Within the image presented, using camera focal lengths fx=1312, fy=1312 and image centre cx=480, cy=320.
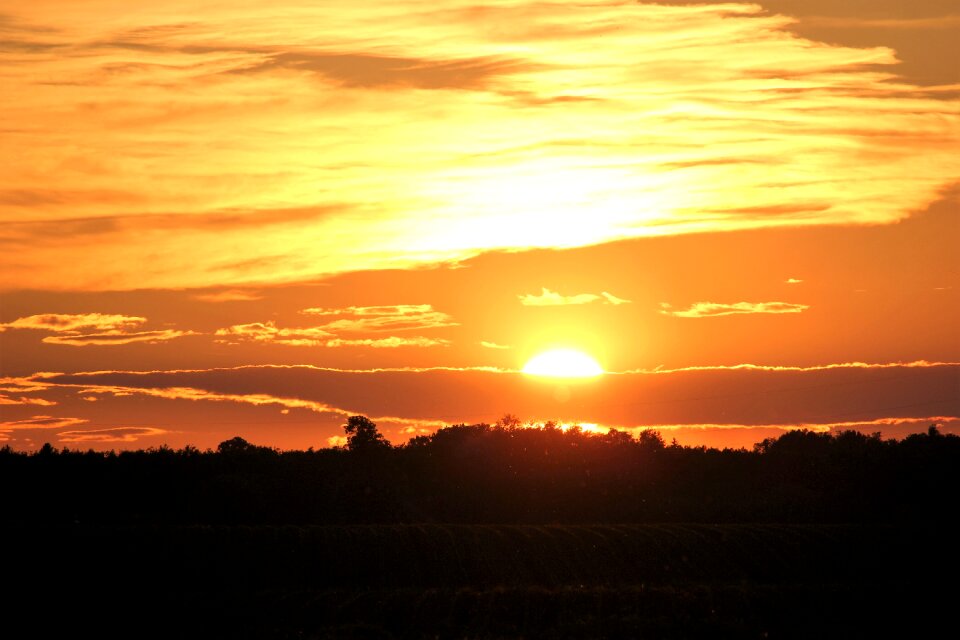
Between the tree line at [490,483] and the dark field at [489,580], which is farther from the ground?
the tree line at [490,483]

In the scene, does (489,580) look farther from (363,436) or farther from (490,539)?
(363,436)

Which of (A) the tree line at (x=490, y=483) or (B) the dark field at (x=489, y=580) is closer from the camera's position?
(B) the dark field at (x=489, y=580)

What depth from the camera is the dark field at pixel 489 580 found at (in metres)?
42.4

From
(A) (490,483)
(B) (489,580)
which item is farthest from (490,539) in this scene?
(A) (490,483)

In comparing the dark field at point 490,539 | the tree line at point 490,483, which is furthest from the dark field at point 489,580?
the tree line at point 490,483

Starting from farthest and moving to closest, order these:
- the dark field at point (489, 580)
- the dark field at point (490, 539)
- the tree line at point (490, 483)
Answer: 1. the tree line at point (490, 483)
2. the dark field at point (490, 539)
3. the dark field at point (489, 580)

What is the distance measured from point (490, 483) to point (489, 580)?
98.5 ft

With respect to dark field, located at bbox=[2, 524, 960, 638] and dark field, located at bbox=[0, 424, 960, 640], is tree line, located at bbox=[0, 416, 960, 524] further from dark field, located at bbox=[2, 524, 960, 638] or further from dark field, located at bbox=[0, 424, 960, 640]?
dark field, located at bbox=[2, 524, 960, 638]

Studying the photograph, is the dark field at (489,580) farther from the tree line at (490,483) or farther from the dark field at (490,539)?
the tree line at (490,483)

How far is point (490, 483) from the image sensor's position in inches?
3447

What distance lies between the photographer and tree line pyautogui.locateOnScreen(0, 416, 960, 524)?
77688mm

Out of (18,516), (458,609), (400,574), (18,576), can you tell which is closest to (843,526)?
(400,574)

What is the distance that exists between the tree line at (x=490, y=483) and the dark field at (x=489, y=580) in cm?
1445

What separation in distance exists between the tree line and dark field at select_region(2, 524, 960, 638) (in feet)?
47.4
